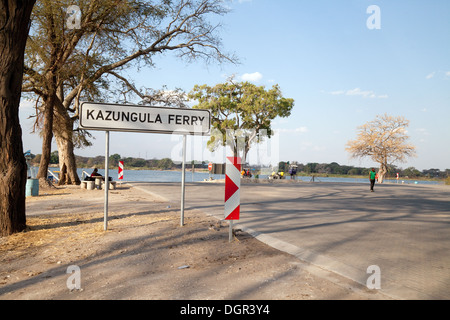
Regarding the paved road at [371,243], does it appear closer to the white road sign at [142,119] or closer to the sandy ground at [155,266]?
the sandy ground at [155,266]

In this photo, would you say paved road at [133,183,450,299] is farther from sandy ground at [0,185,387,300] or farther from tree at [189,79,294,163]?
tree at [189,79,294,163]

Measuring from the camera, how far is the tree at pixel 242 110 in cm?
4084

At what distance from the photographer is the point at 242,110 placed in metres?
42.1

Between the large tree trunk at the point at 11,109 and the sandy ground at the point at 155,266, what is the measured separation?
55 centimetres

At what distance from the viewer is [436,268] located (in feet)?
17.1

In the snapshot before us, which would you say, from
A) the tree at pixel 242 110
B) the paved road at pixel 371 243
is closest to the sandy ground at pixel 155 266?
the paved road at pixel 371 243

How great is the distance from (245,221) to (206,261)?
12.6 ft

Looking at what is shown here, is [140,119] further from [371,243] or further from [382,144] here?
[382,144]

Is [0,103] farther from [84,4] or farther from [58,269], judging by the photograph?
[84,4]

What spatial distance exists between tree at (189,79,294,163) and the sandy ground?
33.8m

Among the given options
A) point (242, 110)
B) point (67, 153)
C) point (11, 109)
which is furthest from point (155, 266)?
point (242, 110)

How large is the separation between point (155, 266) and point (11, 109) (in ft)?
15.8

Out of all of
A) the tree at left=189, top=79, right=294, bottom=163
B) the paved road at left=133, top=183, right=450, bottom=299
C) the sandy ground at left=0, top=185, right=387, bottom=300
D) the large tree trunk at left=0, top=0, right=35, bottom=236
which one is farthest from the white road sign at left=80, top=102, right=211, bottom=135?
the tree at left=189, top=79, right=294, bottom=163
